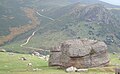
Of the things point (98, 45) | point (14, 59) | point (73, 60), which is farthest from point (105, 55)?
point (14, 59)

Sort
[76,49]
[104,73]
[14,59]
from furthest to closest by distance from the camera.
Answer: [14,59] → [76,49] → [104,73]

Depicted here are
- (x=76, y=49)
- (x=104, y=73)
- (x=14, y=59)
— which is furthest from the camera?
(x=14, y=59)

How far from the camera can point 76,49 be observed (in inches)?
2687

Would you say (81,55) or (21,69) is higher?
(81,55)

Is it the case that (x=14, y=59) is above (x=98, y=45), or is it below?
below

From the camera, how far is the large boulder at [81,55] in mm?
68312

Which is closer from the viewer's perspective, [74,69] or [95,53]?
[74,69]

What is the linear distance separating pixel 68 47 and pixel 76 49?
1.76 metres

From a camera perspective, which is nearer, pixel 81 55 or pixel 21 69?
pixel 21 69

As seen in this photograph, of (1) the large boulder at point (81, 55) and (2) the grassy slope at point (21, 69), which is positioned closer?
(2) the grassy slope at point (21, 69)

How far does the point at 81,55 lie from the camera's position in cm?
6775

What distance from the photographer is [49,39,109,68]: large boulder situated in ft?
224

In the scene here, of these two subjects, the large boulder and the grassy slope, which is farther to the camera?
the large boulder

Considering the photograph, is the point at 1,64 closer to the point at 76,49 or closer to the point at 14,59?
the point at 14,59
